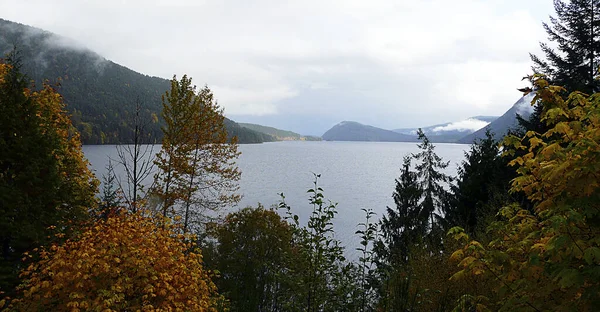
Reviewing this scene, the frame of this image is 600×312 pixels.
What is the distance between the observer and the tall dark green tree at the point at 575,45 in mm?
18297

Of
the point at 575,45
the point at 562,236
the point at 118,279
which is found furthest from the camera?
the point at 575,45

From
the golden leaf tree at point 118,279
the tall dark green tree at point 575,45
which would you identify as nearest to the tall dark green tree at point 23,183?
the golden leaf tree at point 118,279

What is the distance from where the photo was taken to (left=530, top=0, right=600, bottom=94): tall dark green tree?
18297mm

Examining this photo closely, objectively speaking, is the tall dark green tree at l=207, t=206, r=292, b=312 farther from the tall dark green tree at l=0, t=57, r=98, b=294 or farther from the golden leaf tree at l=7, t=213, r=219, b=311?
the golden leaf tree at l=7, t=213, r=219, b=311

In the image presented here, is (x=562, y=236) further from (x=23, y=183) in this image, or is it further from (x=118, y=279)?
(x=23, y=183)

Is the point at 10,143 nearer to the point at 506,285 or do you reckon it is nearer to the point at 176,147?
the point at 176,147

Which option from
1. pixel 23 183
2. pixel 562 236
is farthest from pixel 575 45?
pixel 23 183

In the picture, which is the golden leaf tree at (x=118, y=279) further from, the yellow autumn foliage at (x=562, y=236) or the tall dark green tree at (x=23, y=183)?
the yellow autumn foliage at (x=562, y=236)

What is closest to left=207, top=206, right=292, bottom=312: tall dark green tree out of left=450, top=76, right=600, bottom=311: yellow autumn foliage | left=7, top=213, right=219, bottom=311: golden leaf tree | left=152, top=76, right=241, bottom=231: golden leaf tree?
left=152, top=76, right=241, bottom=231: golden leaf tree

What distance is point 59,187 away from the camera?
1237cm

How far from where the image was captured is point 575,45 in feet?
62.0

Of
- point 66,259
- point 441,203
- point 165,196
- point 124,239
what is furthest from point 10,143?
point 441,203

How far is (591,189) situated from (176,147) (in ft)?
65.2

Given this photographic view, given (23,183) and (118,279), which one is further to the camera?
(23,183)
